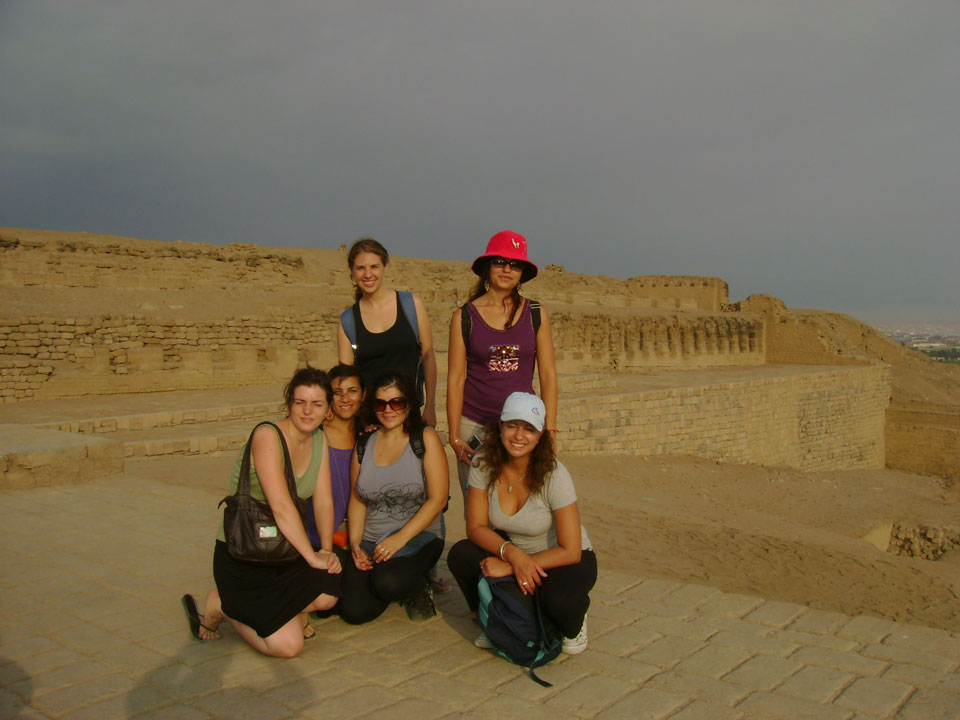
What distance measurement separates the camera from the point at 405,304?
4195 mm

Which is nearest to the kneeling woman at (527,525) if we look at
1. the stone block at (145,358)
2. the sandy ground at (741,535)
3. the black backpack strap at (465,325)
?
the black backpack strap at (465,325)

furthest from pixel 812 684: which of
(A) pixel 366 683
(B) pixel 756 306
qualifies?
(B) pixel 756 306

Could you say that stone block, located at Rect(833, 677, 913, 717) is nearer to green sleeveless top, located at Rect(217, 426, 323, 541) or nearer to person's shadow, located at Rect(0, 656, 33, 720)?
green sleeveless top, located at Rect(217, 426, 323, 541)

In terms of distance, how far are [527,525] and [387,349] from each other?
53.2 inches

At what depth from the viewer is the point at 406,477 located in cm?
Answer: 366

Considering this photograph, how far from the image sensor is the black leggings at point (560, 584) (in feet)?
10.2

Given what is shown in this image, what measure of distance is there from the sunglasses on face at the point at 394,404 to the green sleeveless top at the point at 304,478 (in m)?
0.31

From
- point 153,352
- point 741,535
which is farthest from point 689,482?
point 153,352

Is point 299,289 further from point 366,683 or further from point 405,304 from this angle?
point 366,683

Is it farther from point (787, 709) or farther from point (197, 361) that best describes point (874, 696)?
point (197, 361)

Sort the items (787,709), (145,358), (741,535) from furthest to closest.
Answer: (145,358) → (741,535) → (787,709)

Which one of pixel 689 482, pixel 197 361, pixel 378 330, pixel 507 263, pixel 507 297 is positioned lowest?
pixel 689 482

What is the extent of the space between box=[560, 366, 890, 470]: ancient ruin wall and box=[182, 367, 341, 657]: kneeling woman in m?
10.1

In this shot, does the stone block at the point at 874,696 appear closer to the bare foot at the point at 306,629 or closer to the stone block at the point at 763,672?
the stone block at the point at 763,672
